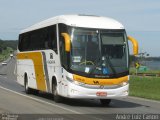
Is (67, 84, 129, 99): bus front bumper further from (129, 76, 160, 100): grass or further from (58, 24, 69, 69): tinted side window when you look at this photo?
(129, 76, 160, 100): grass

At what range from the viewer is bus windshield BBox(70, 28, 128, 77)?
18.3 meters

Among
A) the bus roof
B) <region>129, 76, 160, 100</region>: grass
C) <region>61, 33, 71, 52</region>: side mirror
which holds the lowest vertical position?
<region>129, 76, 160, 100</region>: grass

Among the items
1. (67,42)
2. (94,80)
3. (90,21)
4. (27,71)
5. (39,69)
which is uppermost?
(90,21)

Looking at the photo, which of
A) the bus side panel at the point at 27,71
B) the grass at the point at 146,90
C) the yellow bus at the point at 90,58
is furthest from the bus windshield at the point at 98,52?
the grass at the point at 146,90

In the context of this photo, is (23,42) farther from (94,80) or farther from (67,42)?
(94,80)

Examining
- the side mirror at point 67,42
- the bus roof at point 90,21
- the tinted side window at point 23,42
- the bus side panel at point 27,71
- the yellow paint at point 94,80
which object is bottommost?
the bus side panel at point 27,71

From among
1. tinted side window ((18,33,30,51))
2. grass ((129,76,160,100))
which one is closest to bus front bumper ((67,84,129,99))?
grass ((129,76,160,100))

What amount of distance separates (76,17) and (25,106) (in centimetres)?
401

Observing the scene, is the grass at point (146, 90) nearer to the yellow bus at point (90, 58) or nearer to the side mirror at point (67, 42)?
the yellow bus at point (90, 58)

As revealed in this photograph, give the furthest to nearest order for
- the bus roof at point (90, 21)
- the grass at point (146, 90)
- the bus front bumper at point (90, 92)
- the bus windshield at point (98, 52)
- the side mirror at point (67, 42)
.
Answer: the grass at point (146, 90)
the bus roof at point (90, 21)
the bus windshield at point (98, 52)
the bus front bumper at point (90, 92)
the side mirror at point (67, 42)

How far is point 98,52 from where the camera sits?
18469 millimetres

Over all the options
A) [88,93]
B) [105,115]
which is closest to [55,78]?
[88,93]

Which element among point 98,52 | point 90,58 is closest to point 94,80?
point 90,58

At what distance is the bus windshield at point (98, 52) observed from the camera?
18.3 meters
